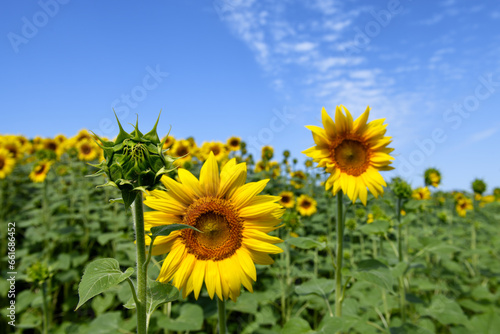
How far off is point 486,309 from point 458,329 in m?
1.08

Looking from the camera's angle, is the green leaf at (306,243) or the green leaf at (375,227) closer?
the green leaf at (306,243)

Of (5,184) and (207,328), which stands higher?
(5,184)

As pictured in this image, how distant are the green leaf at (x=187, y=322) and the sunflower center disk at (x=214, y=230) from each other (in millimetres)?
901

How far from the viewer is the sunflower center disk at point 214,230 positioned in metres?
1.54

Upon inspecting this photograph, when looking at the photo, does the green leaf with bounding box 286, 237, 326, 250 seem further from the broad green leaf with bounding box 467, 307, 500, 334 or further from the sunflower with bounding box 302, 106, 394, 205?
the broad green leaf with bounding box 467, 307, 500, 334

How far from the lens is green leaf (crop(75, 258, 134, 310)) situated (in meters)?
1.11

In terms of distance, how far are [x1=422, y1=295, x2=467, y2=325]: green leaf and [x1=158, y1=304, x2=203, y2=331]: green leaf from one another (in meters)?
2.08

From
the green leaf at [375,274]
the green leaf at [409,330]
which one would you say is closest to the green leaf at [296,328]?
the green leaf at [375,274]

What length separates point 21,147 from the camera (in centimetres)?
736

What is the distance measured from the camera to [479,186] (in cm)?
596

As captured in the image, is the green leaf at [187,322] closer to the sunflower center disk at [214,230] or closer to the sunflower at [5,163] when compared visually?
the sunflower center disk at [214,230]

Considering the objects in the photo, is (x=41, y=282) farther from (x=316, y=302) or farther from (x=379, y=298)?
(x=379, y=298)

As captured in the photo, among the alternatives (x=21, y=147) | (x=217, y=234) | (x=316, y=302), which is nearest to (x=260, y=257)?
(x=217, y=234)

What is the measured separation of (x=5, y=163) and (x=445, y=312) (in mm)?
7460
